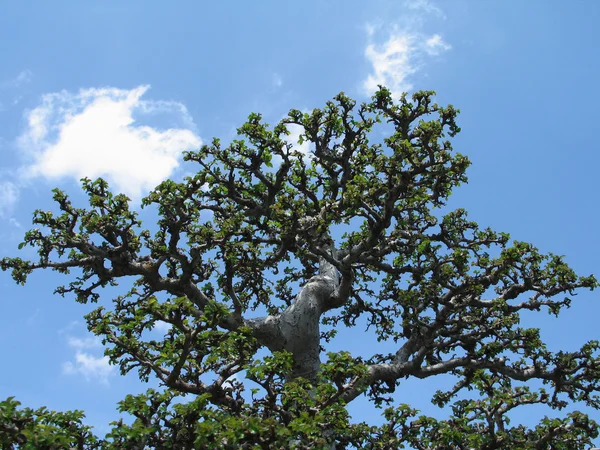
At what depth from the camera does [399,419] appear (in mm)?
9844

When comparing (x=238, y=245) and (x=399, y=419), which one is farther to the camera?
(x=238, y=245)

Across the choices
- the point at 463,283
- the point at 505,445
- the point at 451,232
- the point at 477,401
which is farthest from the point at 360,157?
the point at 505,445

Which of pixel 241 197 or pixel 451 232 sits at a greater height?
pixel 241 197

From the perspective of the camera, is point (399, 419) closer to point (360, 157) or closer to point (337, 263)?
point (337, 263)

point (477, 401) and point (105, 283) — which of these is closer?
point (477, 401)

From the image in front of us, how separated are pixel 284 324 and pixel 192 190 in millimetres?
3548

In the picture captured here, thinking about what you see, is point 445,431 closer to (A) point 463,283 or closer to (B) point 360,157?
(A) point 463,283

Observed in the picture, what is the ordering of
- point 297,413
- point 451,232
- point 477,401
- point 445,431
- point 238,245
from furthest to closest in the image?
point 451,232, point 238,245, point 477,401, point 445,431, point 297,413

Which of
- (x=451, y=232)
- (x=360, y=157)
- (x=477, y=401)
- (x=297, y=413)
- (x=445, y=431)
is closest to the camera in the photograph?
(x=297, y=413)

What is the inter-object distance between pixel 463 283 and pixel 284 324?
4.08m

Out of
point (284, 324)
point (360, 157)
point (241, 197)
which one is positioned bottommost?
point (284, 324)

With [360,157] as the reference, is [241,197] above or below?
below

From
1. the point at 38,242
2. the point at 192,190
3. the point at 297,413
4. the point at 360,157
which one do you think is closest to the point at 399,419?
the point at 297,413

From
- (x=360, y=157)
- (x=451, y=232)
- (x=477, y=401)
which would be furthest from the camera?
(x=360, y=157)
